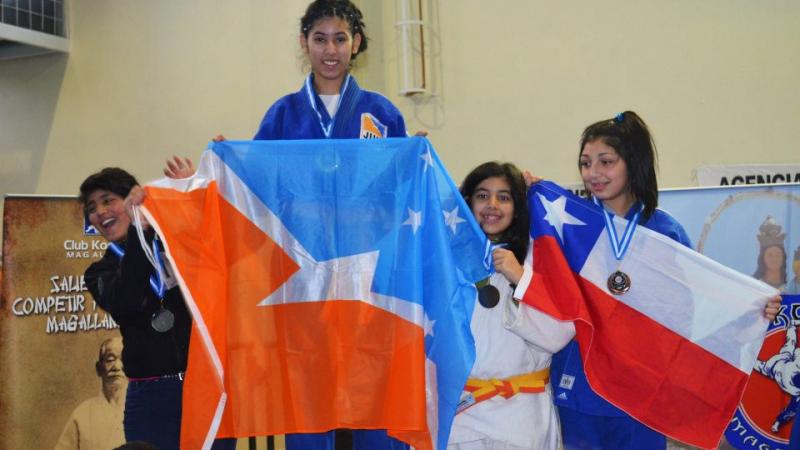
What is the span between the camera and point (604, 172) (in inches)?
109

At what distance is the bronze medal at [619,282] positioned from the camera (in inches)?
108

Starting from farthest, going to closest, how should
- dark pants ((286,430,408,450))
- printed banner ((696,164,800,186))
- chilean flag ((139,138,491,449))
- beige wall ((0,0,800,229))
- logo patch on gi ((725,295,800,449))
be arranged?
beige wall ((0,0,800,229)) → printed banner ((696,164,800,186)) → logo patch on gi ((725,295,800,449)) → dark pants ((286,430,408,450)) → chilean flag ((139,138,491,449))

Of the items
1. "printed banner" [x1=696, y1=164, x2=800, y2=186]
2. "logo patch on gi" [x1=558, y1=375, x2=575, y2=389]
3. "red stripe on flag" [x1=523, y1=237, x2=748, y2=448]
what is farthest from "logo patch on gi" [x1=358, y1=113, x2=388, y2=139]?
"printed banner" [x1=696, y1=164, x2=800, y2=186]

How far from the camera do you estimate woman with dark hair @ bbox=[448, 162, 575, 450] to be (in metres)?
2.67

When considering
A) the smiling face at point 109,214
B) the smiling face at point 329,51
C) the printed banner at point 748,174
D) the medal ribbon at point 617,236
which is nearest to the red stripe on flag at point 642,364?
the medal ribbon at point 617,236

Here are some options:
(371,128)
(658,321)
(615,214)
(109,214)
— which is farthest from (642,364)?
(109,214)

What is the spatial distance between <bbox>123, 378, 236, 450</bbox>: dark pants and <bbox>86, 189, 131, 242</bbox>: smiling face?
543 millimetres

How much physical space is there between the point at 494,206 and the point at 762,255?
1.89 m

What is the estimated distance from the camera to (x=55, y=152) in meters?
6.77

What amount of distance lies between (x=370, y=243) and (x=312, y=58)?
2.69 ft

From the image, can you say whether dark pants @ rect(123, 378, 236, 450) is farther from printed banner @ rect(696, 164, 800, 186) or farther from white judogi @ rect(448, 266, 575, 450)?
printed banner @ rect(696, 164, 800, 186)

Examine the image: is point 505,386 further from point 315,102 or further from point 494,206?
point 315,102

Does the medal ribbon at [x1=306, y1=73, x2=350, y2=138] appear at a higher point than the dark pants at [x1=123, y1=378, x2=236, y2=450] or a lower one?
higher

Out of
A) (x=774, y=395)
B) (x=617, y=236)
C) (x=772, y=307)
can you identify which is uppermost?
(x=617, y=236)
